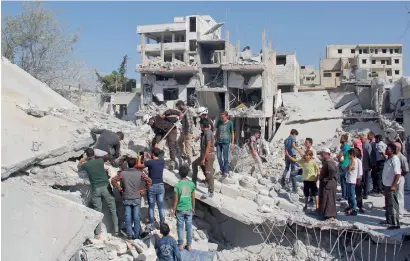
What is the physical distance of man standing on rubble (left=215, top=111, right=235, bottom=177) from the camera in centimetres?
891

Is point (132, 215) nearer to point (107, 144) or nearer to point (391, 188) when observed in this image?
point (107, 144)

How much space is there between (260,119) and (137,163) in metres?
21.1

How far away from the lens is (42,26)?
21.1 m

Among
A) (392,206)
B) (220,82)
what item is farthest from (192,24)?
(392,206)

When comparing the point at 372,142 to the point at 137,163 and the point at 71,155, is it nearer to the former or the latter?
the point at 137,163

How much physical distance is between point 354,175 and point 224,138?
111 inches

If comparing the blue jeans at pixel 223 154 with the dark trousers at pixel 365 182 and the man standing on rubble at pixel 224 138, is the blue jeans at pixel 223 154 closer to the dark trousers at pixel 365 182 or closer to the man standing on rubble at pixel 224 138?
the man standing on rubble at pixel 224 138

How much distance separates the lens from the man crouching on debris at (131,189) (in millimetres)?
7082

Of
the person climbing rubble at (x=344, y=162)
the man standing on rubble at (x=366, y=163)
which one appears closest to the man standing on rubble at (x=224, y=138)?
the person climbing rubble at (x=344, y=162)

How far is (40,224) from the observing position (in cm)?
629

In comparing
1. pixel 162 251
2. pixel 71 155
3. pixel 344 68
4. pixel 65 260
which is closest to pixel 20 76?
pixel 71 155

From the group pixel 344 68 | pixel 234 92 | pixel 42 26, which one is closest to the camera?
pixel 42 26

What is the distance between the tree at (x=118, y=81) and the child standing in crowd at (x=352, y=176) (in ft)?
120

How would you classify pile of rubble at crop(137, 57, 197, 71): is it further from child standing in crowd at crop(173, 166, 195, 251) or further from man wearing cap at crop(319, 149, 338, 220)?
child standing in crowd at crop(173, 166, 195, 251)
